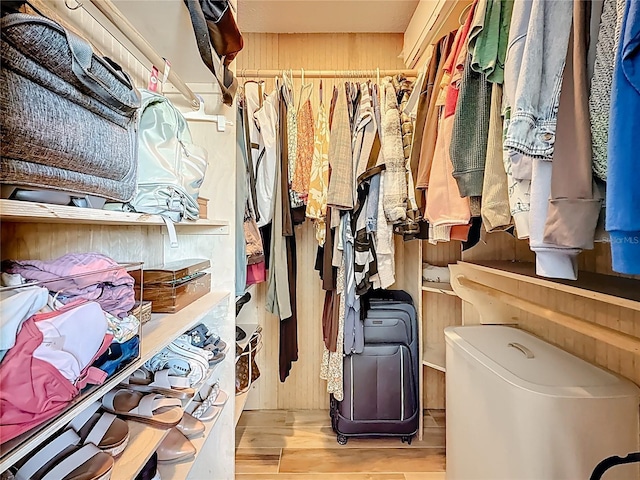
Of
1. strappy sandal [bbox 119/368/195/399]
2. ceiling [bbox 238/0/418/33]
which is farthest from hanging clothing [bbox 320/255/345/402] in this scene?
ceiling [bbox 238/0/418/33]

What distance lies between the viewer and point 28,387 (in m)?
0.44

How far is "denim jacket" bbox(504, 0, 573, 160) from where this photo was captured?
70 cm

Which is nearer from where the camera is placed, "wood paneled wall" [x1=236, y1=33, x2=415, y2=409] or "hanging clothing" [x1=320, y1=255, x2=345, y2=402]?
"hanging clothing" [x1=320, y1=255, x2=345, y2=402]

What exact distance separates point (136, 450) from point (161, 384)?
0.87 feet

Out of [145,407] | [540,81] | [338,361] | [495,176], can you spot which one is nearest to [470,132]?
[495,176]

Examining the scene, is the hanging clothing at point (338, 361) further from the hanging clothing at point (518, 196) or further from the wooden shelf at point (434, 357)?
the hanging clothing at point (518, 196)

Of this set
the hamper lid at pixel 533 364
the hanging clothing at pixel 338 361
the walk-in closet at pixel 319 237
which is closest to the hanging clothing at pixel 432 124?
the walk-in closet at pixel 319 237

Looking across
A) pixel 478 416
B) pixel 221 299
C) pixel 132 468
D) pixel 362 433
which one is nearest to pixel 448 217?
pixel 478 416

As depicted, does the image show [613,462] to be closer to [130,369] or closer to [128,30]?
[130,369]

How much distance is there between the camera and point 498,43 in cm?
88

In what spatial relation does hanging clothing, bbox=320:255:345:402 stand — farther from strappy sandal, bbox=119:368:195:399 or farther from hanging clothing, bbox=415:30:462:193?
strappy sandal, bbox=119:368:195:399

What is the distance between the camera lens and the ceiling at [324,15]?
207 centimetres

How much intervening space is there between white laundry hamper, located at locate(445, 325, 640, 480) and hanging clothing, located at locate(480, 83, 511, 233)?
1.57 ft

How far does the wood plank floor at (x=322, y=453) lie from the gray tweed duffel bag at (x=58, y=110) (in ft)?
5.20
